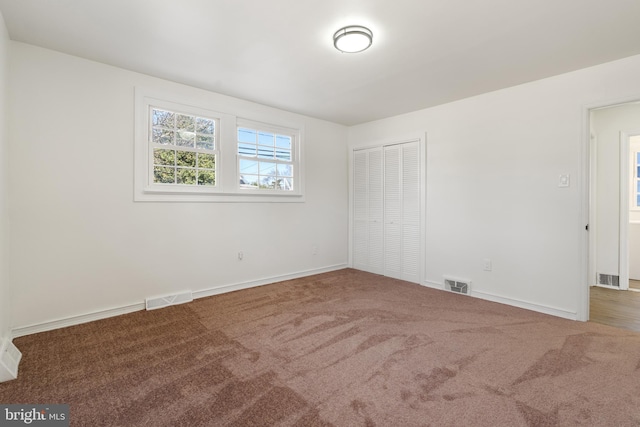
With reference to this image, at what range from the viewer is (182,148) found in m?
3.47

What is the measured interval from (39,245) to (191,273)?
1.38m

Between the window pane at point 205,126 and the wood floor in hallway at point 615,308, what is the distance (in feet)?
15.0

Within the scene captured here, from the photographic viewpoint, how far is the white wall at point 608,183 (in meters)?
3.94

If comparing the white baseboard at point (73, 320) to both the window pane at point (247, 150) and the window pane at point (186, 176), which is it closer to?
the window pane at point (186, 176)

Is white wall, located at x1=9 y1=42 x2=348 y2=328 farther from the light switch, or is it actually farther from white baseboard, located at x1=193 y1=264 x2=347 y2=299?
the light switch

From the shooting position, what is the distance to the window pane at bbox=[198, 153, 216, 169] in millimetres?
3648

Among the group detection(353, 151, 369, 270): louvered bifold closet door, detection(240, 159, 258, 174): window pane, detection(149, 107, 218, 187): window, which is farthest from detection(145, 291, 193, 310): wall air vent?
detection(353, 151, 369, 270): louvered bifold closet door

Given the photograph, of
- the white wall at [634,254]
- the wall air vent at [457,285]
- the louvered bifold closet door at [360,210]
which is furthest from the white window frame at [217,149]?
the white wall at [634,254]

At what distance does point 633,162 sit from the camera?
4707mm

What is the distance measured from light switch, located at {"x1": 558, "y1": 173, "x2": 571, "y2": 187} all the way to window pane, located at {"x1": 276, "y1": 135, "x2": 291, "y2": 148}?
3323 millimetres

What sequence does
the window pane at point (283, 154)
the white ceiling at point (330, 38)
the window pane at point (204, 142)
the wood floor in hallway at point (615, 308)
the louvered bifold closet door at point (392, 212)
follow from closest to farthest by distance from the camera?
the white ceiling at point (330, 38), the wood floor in hallway at point (615, 308), the window pane at point (204, 142), the window pane at point (283, 154), the louvered bifold closet door at point (392, 212)

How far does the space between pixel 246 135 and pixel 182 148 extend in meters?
0.89

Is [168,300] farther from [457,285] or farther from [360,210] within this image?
[457,285]

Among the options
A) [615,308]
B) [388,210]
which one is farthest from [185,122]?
[615,308]
